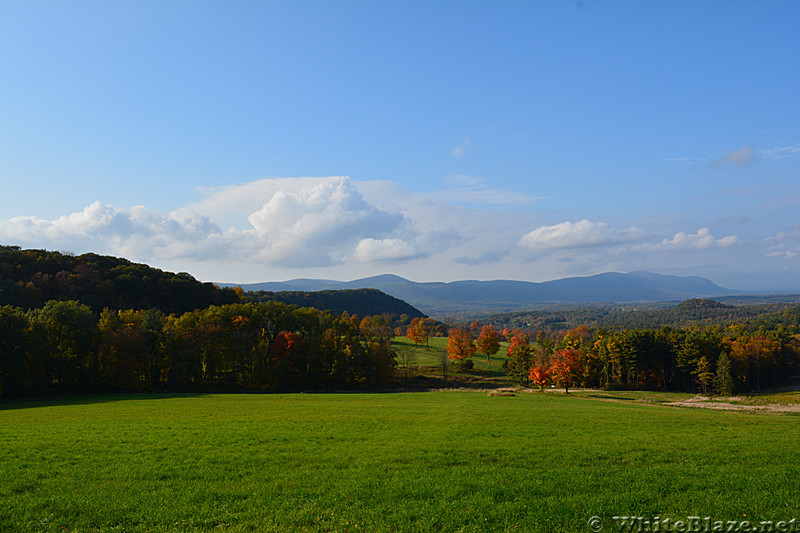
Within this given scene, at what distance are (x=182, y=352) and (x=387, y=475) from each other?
5797cm

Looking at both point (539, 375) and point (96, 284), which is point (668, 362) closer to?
point (539, 375)

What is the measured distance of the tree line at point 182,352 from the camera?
50.4 meters

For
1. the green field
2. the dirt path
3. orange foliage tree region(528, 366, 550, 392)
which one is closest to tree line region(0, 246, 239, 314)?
the green field

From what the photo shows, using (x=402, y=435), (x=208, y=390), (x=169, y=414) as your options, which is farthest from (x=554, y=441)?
(x=208, y=390)

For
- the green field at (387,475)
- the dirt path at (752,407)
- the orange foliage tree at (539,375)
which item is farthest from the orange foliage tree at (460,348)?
the green field at (387,475)

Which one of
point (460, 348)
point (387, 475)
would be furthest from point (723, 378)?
point (387, 475)

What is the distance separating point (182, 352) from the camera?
62.1 metres

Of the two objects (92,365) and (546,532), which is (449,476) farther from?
(92,365)

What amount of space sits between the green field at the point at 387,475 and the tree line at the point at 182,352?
32.5 metres

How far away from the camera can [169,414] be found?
3114 cm

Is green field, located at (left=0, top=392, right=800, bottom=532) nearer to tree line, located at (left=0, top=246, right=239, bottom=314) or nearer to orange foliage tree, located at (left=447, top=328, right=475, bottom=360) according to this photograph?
tree line, located at (left=0, top=246, right=239, bottom=314)

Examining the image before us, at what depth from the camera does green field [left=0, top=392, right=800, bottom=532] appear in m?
10.7

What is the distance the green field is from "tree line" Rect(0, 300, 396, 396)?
3249cm

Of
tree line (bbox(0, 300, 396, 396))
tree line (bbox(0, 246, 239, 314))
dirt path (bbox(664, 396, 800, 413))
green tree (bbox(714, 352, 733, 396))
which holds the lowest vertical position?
green tree (bbox(714, 352, 733, 396))
